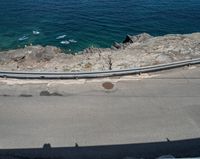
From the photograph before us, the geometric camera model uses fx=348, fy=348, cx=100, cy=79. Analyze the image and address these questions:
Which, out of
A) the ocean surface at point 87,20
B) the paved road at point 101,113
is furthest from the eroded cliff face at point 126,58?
the ocean surface at point 87,20

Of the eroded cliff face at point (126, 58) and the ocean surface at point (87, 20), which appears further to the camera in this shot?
the ocean surface at point (87, 20)

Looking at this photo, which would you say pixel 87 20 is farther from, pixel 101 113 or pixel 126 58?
pixel 101 113

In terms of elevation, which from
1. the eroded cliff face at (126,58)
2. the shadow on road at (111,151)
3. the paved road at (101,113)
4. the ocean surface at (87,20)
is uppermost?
the eroded cliff face at (126,58)

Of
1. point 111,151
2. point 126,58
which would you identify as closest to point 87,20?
point 126,58

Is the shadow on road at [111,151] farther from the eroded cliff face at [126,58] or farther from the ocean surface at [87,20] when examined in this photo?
the ocean surface at [87,20]

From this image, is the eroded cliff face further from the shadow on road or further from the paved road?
the shadow on road

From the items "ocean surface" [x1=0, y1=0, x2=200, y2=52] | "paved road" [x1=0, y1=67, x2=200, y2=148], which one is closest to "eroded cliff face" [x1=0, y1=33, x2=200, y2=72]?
"paved road" [x1=0, y1=67, x2=200, y2=148]

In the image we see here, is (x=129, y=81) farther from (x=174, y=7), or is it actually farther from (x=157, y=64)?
(x=174, y=7)
